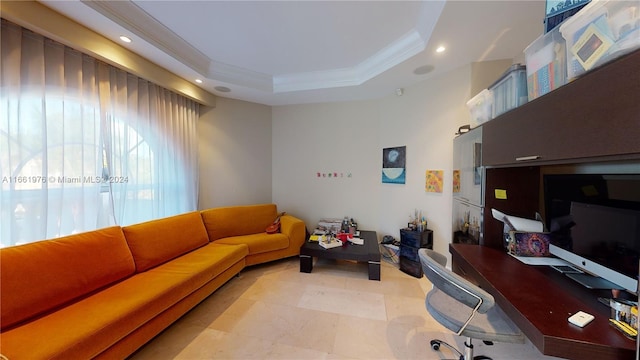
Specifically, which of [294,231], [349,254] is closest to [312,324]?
[349,254]

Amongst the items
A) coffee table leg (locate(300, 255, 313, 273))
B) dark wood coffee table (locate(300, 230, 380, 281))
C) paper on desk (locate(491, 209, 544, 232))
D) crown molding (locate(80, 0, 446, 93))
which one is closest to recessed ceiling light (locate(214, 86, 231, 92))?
crown molding (locate(80, 0, 446, 93))

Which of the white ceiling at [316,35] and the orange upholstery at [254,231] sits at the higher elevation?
the white ceiling at [316,35]

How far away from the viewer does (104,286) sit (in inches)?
68.2

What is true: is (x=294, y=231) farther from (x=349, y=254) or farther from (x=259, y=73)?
(x=259, y=73)

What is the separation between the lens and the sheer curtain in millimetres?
1586

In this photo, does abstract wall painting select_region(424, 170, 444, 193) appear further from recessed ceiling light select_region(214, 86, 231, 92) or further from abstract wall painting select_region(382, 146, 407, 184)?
recessed ceiling light select_region(214, 86, 231, 92)

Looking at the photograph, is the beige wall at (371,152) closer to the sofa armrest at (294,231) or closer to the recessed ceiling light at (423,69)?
the recessed ceiling light at (423,69)

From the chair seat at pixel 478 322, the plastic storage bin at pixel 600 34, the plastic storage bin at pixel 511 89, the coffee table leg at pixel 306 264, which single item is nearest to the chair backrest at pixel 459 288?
the chair seat at pixel 478 322

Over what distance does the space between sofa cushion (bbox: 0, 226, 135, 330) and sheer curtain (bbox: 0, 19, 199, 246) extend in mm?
364

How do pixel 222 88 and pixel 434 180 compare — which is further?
pixel 222 88

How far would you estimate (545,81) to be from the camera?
45.5 inches

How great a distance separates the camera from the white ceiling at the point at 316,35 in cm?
176

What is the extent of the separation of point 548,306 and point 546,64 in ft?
4.13

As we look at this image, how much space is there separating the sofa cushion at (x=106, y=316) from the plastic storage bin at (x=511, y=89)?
9.64 feet
